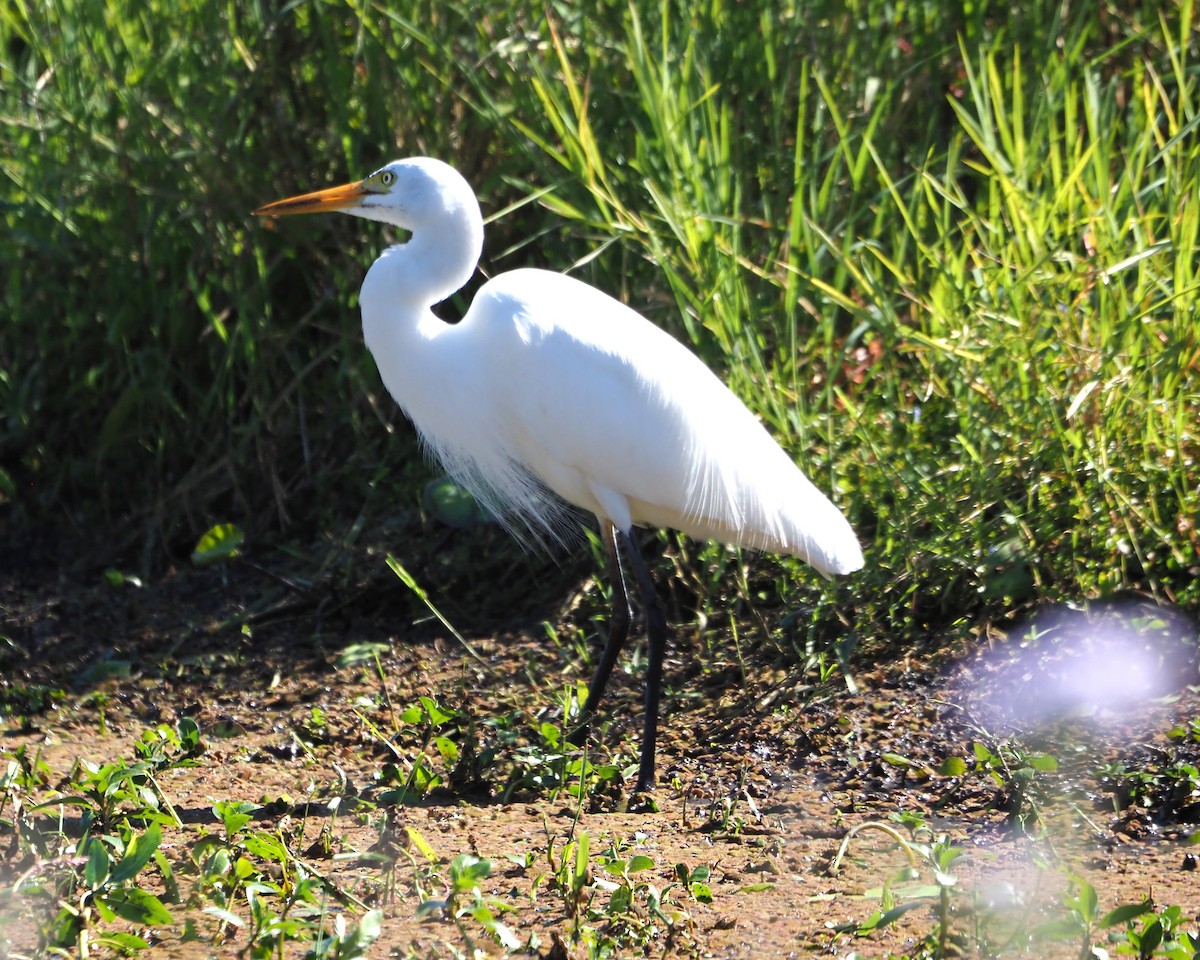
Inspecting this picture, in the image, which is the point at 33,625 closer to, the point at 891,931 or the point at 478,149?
the point at 478,149

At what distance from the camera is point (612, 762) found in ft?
9.01

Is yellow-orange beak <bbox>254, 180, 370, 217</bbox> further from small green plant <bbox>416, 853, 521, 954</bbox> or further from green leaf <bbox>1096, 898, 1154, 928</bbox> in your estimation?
green leaf <bbox>1096, 898, 1154, 928</bbox>

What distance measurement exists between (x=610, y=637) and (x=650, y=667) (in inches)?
5.7

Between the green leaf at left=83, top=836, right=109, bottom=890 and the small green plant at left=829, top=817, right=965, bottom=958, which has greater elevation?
the small green plant at left=829, top=817, right=965, bottom=958

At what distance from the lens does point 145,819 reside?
221 centimetres

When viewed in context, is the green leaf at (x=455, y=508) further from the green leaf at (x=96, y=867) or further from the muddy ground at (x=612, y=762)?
the green leaf at (x=96, y=867)

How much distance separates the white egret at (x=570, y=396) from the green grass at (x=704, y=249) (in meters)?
0.25

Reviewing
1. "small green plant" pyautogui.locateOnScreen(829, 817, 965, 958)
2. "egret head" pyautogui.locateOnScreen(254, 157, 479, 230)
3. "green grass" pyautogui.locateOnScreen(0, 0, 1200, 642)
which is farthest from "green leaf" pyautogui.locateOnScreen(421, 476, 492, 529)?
"small green plant" pyautogui.locateOnScreen(829, 817, 965, 958)

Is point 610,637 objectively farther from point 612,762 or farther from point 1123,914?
point 1123,914

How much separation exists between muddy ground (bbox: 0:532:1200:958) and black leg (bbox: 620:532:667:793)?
0.06m

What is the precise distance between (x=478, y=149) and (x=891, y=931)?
100 inches

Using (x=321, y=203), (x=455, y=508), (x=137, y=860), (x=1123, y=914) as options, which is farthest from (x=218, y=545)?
(x=1123, y=914)

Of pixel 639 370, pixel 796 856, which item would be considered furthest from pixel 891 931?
pixel 639 370

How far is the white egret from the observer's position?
108 inches
